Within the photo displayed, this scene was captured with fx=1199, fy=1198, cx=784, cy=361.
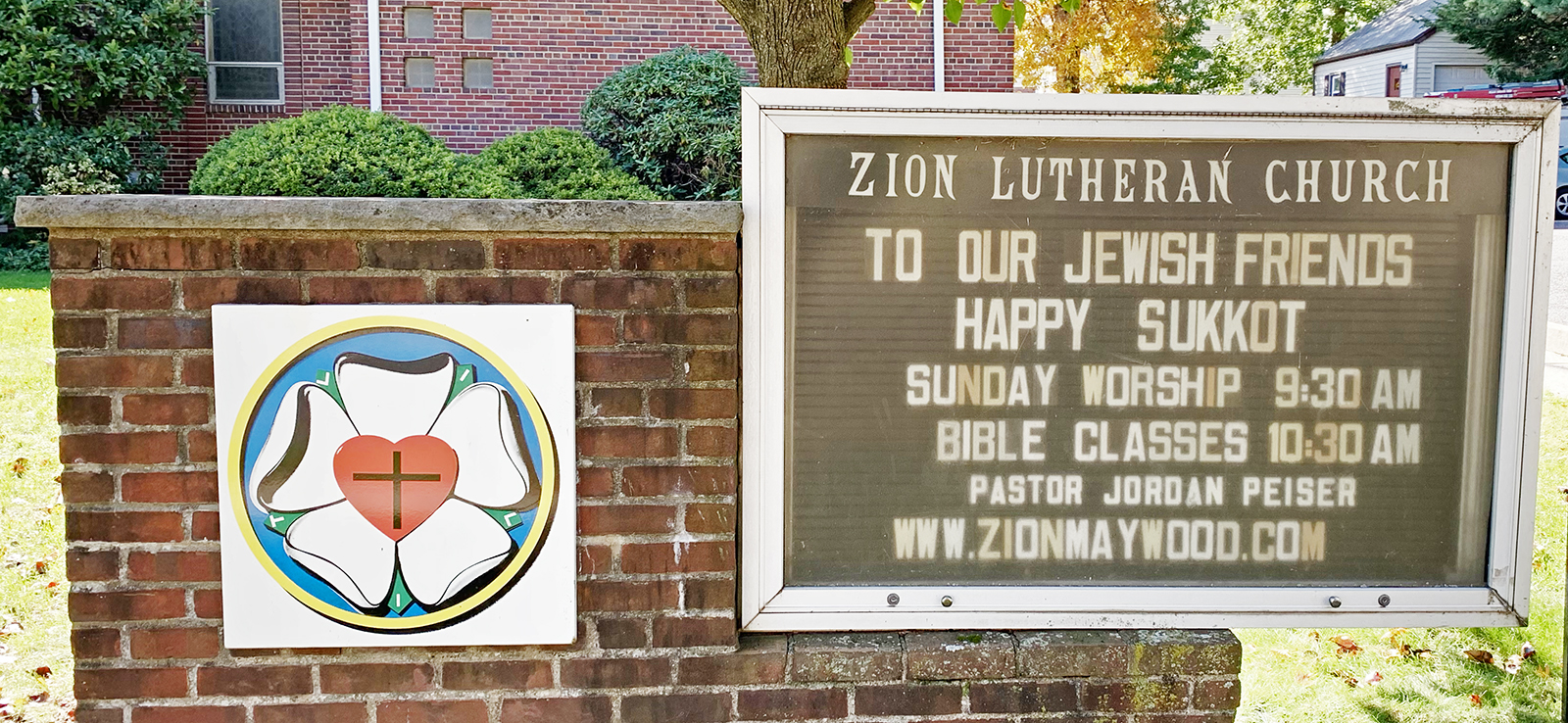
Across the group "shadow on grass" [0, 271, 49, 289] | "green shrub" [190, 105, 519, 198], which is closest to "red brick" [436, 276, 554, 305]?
"green shrub" [190, 105, 519, 198]

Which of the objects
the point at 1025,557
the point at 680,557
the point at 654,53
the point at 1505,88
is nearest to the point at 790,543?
the point at 680,557

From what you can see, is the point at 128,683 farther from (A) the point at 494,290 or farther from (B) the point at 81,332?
(A) the point at 494,290

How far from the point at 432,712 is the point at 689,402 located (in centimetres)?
83

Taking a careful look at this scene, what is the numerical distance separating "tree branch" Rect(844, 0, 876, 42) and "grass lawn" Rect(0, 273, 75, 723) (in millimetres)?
2875

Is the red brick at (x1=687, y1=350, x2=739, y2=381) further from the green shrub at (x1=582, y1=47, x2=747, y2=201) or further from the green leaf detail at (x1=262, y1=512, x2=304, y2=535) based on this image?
the green shrub at (x1=582, y1=47, x2=747, y2=201)

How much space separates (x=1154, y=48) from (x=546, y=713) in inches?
913

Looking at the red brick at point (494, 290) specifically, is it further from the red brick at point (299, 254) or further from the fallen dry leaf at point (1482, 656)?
the fallen dry leaf at point (1482, 656)

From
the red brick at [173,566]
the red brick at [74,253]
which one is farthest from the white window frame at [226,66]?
the red brick at [173,566]

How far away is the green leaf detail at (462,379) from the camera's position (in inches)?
91.4

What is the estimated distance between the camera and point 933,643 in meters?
2.52

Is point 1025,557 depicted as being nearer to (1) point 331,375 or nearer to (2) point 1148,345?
(2) point 1148,345

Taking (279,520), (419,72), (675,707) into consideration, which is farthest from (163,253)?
(419,72)

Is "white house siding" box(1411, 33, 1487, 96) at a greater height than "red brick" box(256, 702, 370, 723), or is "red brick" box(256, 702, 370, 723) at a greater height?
→ "white house siding" box(1411, 33, 1487, 96)

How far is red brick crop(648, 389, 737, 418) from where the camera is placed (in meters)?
2.38
